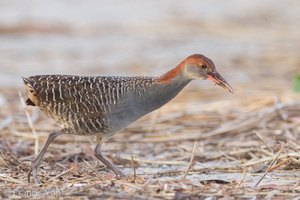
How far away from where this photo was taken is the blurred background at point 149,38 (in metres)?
11.5

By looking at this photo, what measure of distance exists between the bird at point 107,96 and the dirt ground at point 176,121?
1.26 feet

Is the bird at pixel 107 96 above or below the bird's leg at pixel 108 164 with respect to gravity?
above

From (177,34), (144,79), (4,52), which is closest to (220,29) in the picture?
(177,34)

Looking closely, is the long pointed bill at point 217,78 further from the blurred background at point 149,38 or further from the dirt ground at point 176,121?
the blurred background at point 149,38

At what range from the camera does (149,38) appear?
14.7m

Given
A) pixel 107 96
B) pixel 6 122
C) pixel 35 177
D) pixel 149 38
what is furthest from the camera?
pixel 149 38

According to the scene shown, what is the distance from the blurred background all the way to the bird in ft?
13.6

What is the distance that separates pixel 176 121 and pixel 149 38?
720cm

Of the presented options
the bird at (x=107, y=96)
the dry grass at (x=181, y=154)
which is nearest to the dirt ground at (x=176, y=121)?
the dry grass at (x=181, y=154)

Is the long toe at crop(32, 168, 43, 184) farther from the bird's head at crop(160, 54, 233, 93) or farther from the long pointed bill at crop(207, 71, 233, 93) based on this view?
the long pointed bill at crop(207, 71, 233, 93)

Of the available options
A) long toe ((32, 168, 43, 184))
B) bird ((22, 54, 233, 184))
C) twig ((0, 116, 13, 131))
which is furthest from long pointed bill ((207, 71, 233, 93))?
twig ((0, 116, 13, 131))

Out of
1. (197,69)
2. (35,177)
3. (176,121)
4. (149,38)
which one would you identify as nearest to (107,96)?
(197,69)

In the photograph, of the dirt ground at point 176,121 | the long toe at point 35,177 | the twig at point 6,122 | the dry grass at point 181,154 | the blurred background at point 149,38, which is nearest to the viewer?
the dry grass at point 181,154

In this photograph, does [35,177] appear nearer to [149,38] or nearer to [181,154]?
[181,154]
